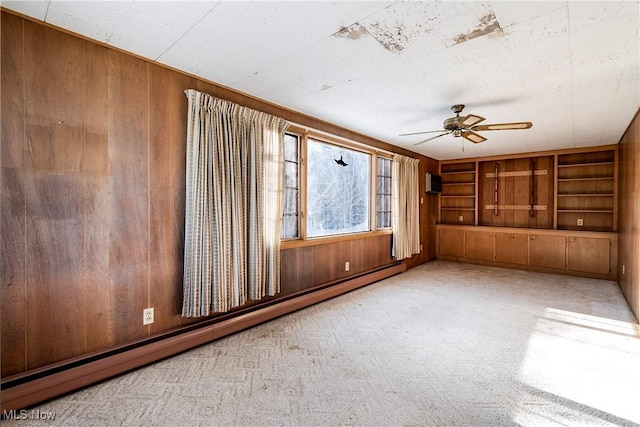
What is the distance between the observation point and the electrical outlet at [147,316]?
237 centimetres

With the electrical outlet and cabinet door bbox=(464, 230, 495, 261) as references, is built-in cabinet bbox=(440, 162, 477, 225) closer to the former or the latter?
cabinet door bbox=(464, 230, 495, 261)

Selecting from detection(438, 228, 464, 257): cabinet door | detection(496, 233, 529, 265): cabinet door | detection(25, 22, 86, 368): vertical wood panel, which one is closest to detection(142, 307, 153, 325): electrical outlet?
detection(25, 22, 86, 368): vertical wood panel

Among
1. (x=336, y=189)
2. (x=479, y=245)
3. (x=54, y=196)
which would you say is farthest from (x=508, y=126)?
(x=479, y=245)

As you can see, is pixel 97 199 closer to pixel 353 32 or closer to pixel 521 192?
pixel 353 32

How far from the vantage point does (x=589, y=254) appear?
5.23m

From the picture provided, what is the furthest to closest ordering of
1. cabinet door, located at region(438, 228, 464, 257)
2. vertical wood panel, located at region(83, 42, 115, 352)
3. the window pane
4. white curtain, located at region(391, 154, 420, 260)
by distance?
1. cabinet door, located at region(438, 228, 464, 257)
2. white curtain, located at region(391, 154, 420, 260)
3. the window pane
4. vertical wood panel, located at region(83, 42, 115, 352)

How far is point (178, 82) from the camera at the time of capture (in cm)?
254

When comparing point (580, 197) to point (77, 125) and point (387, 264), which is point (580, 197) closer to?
point (387, 264)

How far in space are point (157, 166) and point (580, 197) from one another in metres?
6.94

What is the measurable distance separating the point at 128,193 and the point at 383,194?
158 inches

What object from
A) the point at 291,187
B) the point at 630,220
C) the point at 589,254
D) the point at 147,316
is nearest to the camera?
the point at 147,316

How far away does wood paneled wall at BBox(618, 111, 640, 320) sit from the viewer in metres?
3.36

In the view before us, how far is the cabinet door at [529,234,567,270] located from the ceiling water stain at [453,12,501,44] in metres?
5.17

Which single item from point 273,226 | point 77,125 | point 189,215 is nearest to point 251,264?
point 273,226
